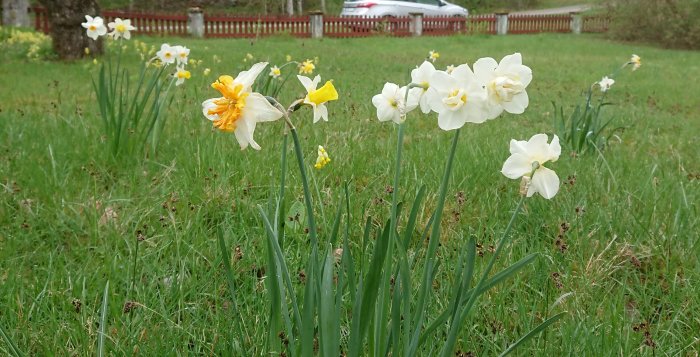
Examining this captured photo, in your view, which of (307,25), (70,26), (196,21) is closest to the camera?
(70,26)

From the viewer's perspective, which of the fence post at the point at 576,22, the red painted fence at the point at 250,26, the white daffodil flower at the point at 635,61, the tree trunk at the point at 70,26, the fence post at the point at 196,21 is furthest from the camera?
the fence post at the point at 576,22

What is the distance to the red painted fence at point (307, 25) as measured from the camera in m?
15.5

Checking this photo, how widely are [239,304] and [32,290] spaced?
22.5 inches

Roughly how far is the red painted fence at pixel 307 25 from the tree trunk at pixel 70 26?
6771 mm

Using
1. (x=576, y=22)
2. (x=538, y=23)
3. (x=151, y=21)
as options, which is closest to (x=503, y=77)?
(x=151, y=21)

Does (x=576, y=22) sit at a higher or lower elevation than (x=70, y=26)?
higher

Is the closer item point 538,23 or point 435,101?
point 435,101

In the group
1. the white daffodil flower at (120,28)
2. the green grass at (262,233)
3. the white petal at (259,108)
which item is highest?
the white daffodil flower at (120,28)

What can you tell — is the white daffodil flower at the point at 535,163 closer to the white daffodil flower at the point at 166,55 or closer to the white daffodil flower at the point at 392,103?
the white daffodil flower at the point at 392,103

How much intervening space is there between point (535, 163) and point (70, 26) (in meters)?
8.17

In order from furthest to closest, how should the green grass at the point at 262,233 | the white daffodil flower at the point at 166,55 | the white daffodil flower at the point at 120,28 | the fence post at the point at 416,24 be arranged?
the fence post at the point at 416,24, the white daffodil flower at the point at 120,28, the white daffodil flower at the point at 166,55, the green grass at the point at 262,233

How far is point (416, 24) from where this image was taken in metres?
18.4

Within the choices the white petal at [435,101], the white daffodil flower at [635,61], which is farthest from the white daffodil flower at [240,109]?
the white daffodil flower at [635,61]

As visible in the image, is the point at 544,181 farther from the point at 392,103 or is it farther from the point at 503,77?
the point at 392,103
